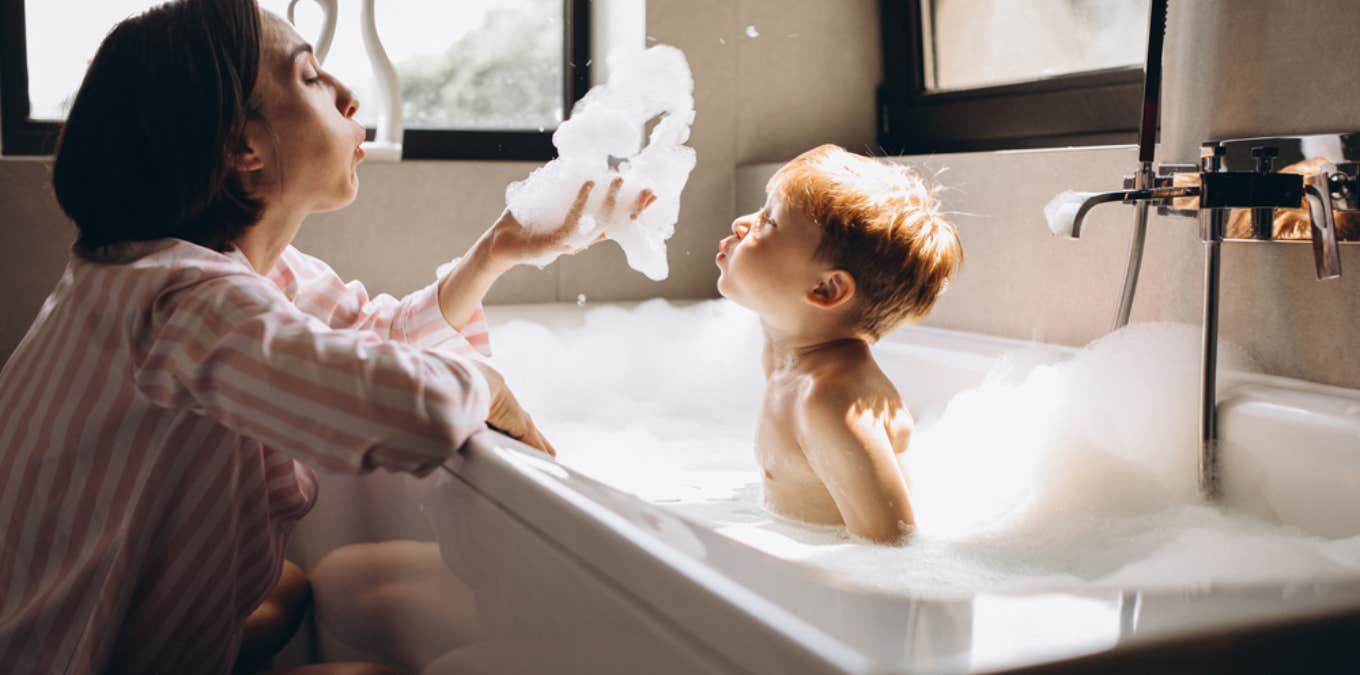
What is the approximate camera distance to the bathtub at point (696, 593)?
49 cm

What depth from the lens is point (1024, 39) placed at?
2168 mm

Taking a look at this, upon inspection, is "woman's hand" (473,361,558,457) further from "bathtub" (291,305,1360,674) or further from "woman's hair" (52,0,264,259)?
"woman's hair" (52,0,264,259)

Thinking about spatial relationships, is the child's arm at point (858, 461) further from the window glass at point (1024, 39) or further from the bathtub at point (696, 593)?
the window glass at point (1024, 39)

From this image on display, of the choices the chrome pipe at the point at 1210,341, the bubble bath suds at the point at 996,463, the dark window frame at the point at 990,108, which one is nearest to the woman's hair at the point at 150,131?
the bubble bath suds at the point at 996,463

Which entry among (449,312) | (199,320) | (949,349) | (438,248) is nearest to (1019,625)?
(199,320)

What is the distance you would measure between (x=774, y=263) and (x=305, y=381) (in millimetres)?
672

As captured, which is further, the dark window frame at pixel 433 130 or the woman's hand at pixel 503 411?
Result: the dark window frame at pixel 433 130

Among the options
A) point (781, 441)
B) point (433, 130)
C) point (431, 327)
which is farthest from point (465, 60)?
point (781, 441)

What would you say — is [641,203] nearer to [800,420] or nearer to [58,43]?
[800,420]

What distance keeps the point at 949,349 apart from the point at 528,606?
1115 millimetres

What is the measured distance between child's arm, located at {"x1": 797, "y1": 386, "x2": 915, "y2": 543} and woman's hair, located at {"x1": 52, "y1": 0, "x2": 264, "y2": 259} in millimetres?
667

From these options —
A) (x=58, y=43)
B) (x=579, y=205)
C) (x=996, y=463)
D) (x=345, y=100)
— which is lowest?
(x=996, y=463)

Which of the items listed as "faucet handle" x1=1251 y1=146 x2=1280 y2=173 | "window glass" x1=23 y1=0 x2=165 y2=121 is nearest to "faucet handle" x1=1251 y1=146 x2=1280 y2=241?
"faucet handle" x1=1251 y1=146 x2=1280 y2=173

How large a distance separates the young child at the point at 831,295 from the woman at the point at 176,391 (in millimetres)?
350
